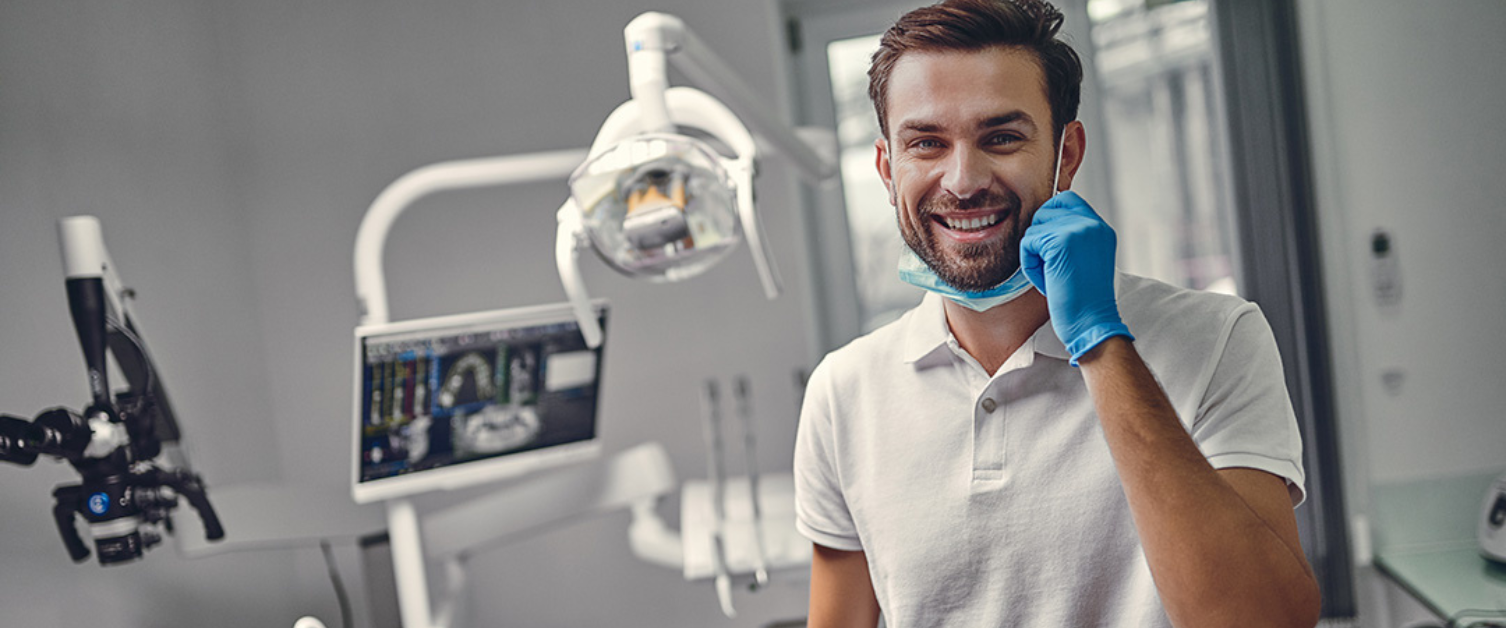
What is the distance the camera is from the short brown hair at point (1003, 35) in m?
1.08

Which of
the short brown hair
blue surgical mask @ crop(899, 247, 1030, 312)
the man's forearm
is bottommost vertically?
the man's forearm

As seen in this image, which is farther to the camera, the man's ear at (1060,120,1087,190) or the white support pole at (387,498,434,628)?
the white support pole at (387,498,434,628)

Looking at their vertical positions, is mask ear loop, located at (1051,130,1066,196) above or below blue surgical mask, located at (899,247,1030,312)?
above

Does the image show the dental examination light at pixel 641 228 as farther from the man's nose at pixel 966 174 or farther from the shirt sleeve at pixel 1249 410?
the shirt sleeve at pixel 1249 410

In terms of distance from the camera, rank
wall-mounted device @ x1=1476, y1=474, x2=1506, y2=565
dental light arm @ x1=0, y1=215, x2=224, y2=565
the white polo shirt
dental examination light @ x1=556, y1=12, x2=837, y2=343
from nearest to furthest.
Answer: the white polo shirt → dental examination light @ x1=556, y1=12, x2=837, y2=343 → dental light arm @ x1=0, y1=215, x2=224, y2=565 → wall-mounted device @ x1=1476, y1=474, x2=1506, y2=565

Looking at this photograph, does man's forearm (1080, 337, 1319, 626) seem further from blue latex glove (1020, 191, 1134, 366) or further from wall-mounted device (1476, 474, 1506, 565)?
wall-mounted device (1476, 474, 1506, 565)

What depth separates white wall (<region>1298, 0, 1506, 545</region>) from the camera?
2.54 metres

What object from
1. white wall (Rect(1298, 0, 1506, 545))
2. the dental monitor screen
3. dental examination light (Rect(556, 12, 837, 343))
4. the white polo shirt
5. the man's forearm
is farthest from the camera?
white wall (Rect(1298, 0, 1506, 545))

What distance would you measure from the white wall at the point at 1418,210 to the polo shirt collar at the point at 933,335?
1.82 metres

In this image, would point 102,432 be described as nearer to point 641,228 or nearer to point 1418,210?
point 641,228

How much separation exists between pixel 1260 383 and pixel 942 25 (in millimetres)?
479

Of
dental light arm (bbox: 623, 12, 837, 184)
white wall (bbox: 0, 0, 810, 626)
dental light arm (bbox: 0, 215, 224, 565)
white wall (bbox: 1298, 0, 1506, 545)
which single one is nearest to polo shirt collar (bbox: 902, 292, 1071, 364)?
dental light arm (bbox: 623, 12, 837, 184)

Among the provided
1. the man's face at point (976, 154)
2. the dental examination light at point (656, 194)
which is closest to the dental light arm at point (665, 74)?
the dental examination light at point (656, 194)

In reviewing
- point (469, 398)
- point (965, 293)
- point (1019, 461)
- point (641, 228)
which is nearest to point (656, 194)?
point (641, 228)
